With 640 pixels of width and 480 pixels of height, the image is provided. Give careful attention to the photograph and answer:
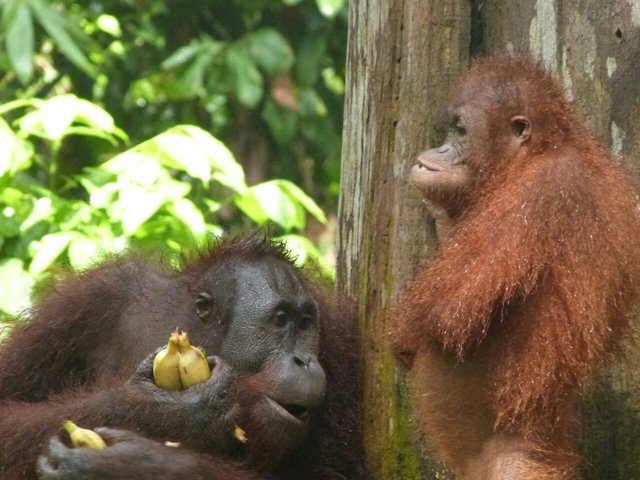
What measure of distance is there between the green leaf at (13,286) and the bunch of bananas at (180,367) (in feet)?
4.00

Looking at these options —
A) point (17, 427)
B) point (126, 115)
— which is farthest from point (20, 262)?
point (126, 115)

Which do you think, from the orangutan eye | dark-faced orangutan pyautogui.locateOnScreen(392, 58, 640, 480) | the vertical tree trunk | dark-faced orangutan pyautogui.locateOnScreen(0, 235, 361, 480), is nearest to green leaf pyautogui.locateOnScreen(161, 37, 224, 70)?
dark-faced orangutan pyautogui.locateOnScreen(0, 235, 361, 480)

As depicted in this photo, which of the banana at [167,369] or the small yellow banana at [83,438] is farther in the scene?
the banana at [167,369]

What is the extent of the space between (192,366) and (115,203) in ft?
4.03

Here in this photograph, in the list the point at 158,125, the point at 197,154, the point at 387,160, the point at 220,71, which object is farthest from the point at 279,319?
the point at 158,125

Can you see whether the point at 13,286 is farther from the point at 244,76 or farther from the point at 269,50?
the point at 269,50

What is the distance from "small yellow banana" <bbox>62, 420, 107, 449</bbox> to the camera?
3.17 meters

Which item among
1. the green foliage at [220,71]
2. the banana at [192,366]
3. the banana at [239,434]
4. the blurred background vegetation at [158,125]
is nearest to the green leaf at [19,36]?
the blurred background vegetation at [158,125]

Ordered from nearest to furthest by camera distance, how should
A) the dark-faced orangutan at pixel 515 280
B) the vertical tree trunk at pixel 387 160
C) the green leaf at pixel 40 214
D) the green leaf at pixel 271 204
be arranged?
the dark-faced orangutan at pixel 515 280 < the vertical tree trunk at pixel 387 160 < the green leaf at pixel 271 204 < the green leaf at pixel 40 214

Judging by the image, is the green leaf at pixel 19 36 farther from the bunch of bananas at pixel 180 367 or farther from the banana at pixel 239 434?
the banana at pixel 239 434

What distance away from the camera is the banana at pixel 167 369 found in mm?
3273

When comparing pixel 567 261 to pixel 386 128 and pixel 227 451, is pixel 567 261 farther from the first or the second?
pixel 227 451

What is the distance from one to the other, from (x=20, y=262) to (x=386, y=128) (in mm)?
1705

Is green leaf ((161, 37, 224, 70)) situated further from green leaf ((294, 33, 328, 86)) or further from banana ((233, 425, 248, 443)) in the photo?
banana ((233, 425, 248, 443))
